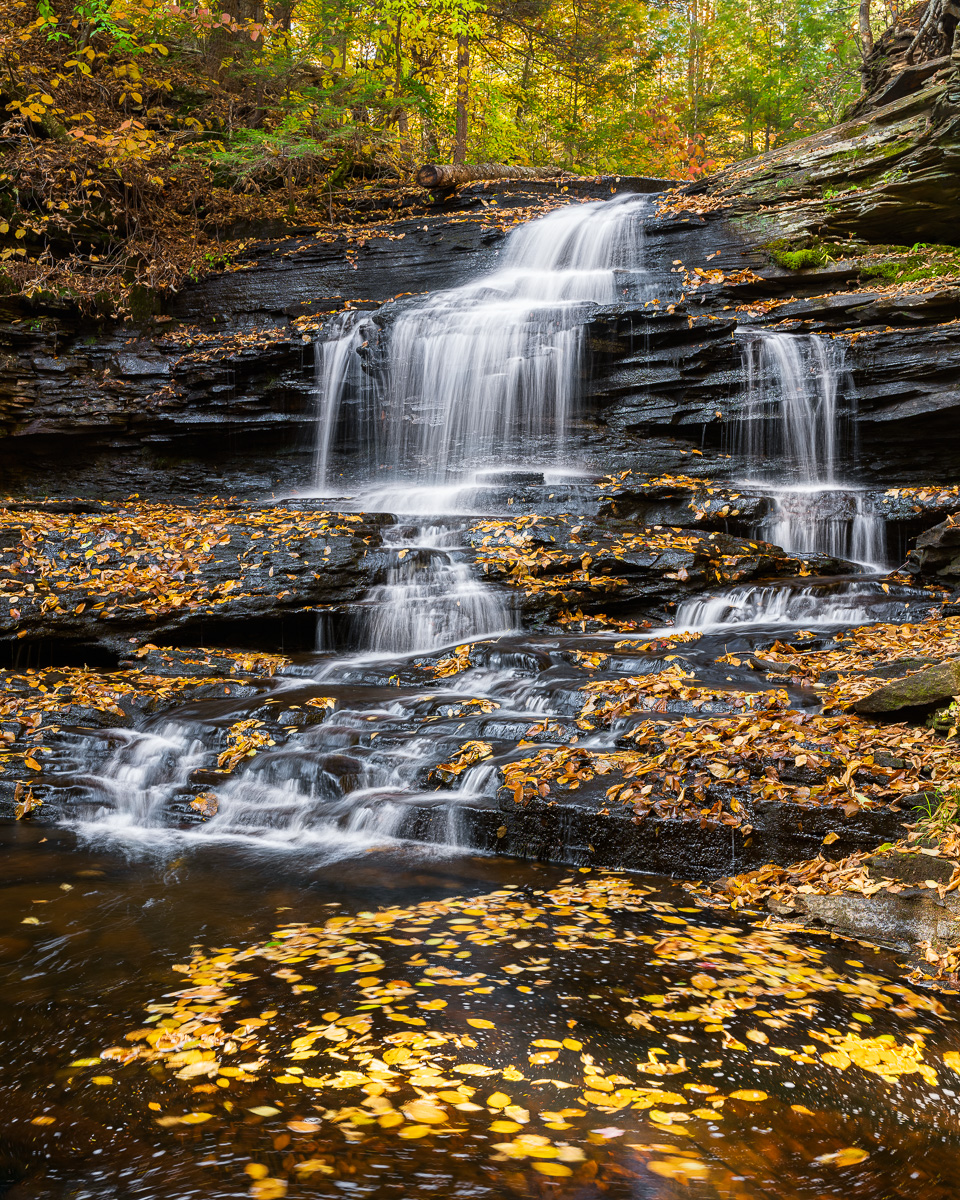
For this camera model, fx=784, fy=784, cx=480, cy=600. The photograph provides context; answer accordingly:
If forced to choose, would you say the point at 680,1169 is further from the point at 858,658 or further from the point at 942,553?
the point at 942,553

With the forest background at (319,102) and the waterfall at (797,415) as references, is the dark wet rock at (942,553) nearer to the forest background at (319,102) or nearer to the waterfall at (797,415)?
the waterfall at (797,415)

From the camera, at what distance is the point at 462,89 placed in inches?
741

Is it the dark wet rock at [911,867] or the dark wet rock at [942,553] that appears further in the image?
the dark wet rock at [942,553]

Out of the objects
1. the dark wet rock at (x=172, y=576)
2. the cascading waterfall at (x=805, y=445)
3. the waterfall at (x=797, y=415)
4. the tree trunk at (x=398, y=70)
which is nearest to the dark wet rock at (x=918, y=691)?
the cascading waterfall at (x=805, y=445)

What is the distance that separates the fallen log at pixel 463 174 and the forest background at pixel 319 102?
3.13 feet

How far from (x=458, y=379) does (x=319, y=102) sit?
7.97 metres

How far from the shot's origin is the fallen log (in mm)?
16969

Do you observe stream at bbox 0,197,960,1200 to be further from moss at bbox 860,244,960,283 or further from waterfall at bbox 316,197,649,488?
moss at bbox 860,244,960,283

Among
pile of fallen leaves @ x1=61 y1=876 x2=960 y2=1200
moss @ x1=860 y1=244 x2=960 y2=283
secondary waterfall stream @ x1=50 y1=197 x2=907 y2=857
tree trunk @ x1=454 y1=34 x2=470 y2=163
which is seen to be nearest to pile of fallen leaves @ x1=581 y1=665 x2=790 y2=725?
→ secondary waterfall stream @ x1=50 y1=197 x2=907 y2=857

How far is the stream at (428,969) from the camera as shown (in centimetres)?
232

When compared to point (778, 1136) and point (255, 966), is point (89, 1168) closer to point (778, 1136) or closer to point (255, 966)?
point (255, 966)

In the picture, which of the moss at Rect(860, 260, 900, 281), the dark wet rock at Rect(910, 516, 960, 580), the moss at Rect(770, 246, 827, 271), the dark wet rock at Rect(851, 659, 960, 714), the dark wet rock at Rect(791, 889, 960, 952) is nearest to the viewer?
the dark wet rock at Rect(791, 889, 960, 952)

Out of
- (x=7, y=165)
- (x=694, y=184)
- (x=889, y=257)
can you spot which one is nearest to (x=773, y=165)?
(x=694, y=184)

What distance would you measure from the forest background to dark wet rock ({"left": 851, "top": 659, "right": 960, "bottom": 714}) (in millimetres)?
13447
